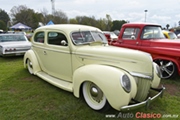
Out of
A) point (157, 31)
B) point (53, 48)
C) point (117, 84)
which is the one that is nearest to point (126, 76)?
point (117, 84)

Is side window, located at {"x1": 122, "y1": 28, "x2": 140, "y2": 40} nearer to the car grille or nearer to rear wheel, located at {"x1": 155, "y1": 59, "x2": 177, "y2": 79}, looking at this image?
rear wheel, located at {"x1": 155, "y1": 59, "x2": 177, "y2": 79}

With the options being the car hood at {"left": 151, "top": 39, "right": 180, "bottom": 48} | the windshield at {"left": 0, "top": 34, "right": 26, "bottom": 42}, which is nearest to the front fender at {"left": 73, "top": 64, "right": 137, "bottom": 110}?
the car hood at {"left": 151, "top": 39, "right": 180, "bottom": 48}

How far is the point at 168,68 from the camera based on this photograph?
200 inches

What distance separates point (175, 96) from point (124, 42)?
2.99 meters

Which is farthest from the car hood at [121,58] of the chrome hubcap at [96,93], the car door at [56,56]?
→ the chrome hubcap at [96,93]

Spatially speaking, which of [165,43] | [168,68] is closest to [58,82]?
[168,68]

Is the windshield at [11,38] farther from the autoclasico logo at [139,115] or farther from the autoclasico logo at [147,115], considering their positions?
the autoclasico logo at [147,115]

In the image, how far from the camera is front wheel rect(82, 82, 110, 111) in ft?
9.80

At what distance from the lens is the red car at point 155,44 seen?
4.85 meters

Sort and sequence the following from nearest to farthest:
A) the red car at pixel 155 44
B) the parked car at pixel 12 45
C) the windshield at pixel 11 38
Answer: the red car at pixel 155 44 → the parked car at pixel 12 45 → the windshield at pixel 11 38

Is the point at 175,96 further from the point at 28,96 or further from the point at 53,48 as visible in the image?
the point at 28,96

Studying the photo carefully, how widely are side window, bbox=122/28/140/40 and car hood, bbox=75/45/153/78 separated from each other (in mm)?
2778

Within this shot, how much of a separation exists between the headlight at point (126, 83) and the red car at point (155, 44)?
2.85 meters

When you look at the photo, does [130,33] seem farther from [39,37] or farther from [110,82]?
[110,82]
